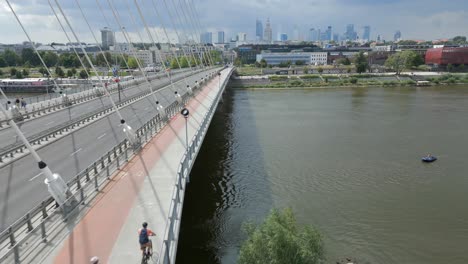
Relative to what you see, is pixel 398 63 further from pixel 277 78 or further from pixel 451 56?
pixel 277 78

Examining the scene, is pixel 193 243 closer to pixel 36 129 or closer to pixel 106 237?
pixel 106 237

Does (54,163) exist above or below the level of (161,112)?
below

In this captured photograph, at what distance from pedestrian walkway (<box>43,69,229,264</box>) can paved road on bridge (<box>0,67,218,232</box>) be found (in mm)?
2561

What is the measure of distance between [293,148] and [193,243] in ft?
59.2

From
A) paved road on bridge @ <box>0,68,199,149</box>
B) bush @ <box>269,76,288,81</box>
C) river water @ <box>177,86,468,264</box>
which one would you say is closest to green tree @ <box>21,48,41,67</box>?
bush @ <box>269,76,288,81</box>

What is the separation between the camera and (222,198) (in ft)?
75.4

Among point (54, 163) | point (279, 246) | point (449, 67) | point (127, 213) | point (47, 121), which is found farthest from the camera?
point (449, 67)

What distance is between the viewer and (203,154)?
3209cm

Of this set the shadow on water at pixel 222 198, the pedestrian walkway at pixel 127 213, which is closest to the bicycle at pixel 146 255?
the pedestrian walkway at pixel 127 213

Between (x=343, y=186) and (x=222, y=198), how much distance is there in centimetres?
816

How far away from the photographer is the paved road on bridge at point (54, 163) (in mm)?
13531

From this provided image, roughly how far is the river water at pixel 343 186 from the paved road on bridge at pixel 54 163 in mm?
6116

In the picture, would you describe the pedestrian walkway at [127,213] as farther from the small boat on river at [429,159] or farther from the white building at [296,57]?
the white building at [296,57]

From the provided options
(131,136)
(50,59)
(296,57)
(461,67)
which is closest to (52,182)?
(131,136)
